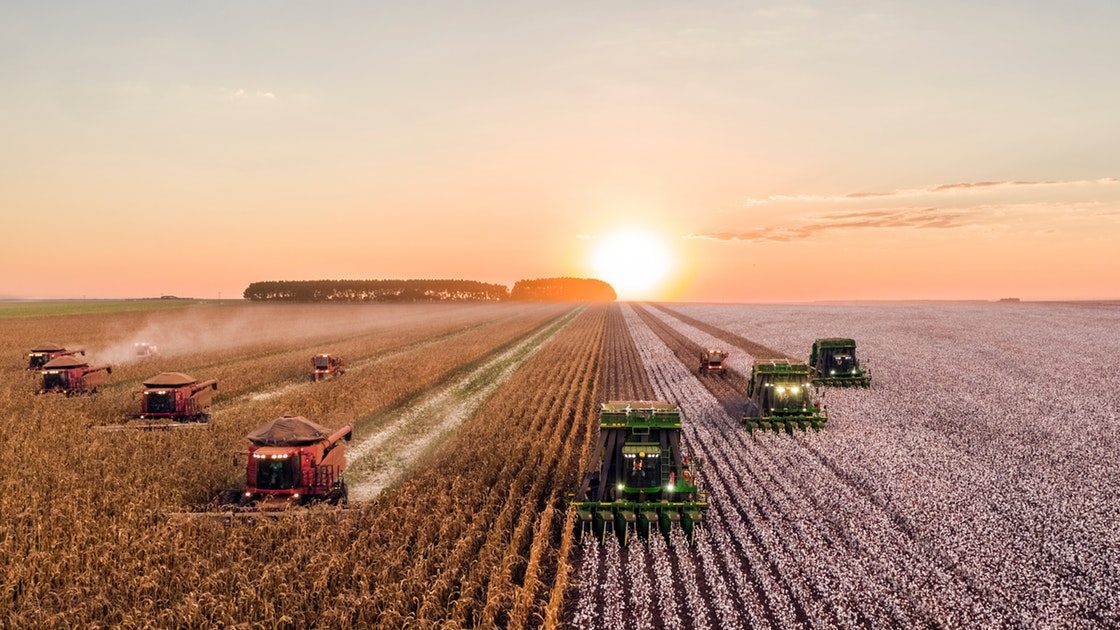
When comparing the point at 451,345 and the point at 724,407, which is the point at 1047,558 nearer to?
the point at 724,407

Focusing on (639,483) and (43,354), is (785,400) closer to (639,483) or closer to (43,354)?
(639,483)

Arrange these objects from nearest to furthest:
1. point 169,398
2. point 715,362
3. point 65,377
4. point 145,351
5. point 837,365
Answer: point 169,398
point 65,377
point 837,365
point 715,362
point 145,351

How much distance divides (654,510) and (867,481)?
888 cm

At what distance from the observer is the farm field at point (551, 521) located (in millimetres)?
11430

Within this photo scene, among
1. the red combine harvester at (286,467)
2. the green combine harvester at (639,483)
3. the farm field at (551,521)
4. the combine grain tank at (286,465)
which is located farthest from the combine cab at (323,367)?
the green combine harvester at (639,483)

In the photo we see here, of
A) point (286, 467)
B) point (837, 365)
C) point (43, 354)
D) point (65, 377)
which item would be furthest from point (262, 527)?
point (43, 354)

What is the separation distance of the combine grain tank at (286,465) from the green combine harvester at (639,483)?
678 centimetres

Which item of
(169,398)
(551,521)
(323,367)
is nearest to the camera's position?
(551,521)

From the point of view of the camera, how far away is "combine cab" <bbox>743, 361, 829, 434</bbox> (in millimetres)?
25219

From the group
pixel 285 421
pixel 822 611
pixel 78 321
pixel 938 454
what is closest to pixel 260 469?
pixel 285 421

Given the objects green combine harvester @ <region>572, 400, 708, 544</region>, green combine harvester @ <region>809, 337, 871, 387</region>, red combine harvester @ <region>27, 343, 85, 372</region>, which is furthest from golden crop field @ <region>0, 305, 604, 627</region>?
green combine harvester @ <region>809, 337, 871, 387</region>

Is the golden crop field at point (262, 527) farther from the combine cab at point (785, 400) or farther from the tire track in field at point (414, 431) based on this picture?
the combine cab at point (785, 400)

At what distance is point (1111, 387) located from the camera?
119ft

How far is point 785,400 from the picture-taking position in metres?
26.1
